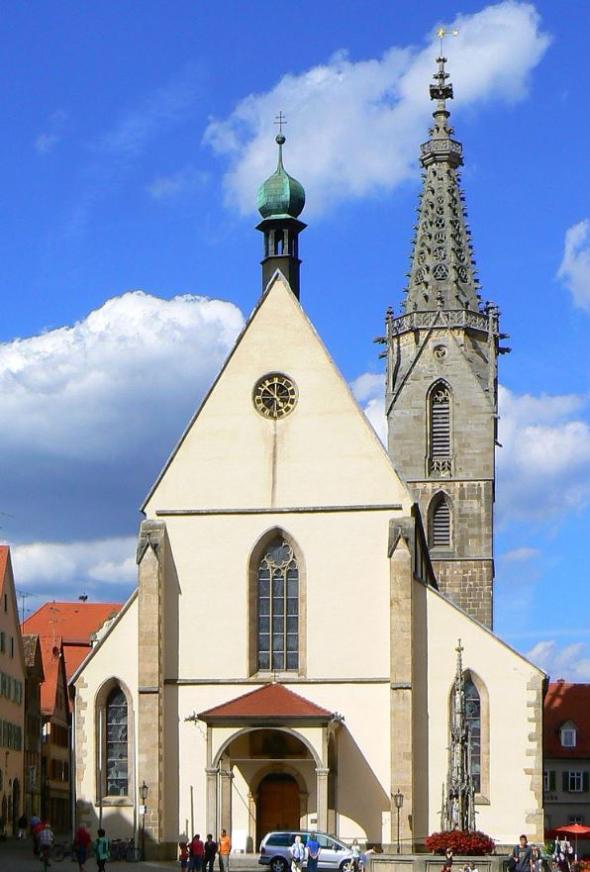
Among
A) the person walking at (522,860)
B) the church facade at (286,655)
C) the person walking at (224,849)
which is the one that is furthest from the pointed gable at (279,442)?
the person walking at (522,860)

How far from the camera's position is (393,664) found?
44.4 m

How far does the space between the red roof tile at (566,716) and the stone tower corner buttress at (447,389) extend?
5.68 meters

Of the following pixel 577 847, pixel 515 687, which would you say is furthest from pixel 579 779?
pixel 515 687

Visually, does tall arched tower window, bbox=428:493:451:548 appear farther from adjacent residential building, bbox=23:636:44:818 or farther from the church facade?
the church facade

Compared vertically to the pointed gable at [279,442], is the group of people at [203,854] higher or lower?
lower

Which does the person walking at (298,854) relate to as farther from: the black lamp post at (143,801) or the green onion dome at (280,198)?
the green onion dome at (280,198)

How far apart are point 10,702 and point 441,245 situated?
106ft

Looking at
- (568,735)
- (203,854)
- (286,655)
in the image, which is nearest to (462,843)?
(203,854)

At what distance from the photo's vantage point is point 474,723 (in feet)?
147

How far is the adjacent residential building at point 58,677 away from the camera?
71.3 meters

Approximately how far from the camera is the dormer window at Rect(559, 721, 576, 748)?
7400cm

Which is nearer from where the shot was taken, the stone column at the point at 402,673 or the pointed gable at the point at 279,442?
the stone column at the point at 402,673

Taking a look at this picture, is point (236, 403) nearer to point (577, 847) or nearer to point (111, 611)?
point (577, 847)

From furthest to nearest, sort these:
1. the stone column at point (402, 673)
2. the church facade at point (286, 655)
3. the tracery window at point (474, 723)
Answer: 1. the tracery window at point (474, 723)
2. the church facade at point (286, 655)
3. the stone column at point (402, 673)
